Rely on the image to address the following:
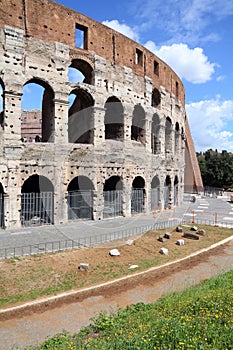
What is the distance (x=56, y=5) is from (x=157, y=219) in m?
14.2

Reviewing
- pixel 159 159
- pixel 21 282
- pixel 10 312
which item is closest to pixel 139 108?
pixel 159 159

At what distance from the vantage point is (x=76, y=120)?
64.5 ft

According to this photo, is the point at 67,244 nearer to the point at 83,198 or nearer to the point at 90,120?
the point at 83,198

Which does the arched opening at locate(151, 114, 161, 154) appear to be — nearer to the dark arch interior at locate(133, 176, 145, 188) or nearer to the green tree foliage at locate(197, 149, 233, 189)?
the dark arch interior at locate(133, 176, 145, 188)

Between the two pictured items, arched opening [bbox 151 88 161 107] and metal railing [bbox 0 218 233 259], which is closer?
metal railing [bbox 0 218 233 259]

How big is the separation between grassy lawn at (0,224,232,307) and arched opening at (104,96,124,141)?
857 cm

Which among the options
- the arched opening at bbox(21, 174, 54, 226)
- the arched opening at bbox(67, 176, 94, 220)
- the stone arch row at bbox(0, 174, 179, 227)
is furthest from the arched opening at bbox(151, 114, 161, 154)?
the arched opening at bbox(21, 174, 54, 226)

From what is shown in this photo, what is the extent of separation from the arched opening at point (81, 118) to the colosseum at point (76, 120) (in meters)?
0.07

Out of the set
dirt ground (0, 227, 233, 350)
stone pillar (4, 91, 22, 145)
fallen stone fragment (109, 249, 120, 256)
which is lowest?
dirt ground (0, 227, 233, 350)

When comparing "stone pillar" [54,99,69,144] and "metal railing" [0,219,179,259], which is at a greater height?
"stone pillar" [54,99,69,144]

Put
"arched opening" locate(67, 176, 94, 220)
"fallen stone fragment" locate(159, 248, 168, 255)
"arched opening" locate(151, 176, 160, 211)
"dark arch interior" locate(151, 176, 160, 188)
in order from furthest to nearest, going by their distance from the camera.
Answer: "dark arch interior" locate(151, 176, 160, 188) < "arched opening" locate(151, 176, 160, 211) < "arched opening" locate(67, 176, 94, 220) < "fallen stone fragment" locate(159, 248, 168, 255)

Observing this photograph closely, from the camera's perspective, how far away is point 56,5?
1549cm

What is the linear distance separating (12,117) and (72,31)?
6458 mm

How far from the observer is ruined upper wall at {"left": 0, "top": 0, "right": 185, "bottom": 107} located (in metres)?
14.4
